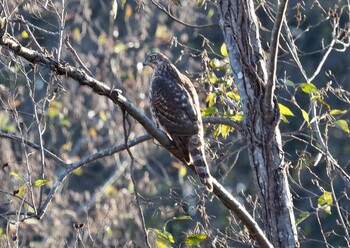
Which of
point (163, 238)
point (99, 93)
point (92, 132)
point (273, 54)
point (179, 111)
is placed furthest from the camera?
point (92, 132)

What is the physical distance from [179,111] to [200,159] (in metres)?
0.82

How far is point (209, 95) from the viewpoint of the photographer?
688 centimetres

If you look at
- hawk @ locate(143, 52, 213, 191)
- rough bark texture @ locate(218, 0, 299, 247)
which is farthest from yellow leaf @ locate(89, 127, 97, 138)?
rough bark texture @ locate(218, 0, 299, 247)

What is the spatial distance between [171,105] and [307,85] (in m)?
1.37

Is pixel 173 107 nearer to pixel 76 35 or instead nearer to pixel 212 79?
pixel 212 79

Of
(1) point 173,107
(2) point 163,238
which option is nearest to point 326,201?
(2) point 163,238

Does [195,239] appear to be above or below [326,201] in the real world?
below

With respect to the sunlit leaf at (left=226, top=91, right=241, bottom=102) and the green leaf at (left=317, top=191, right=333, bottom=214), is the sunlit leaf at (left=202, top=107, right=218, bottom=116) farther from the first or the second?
the green leaf at (left=317, top=191, right=333, bottom=214)

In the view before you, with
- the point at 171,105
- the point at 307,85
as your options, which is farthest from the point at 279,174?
the point at 171,105

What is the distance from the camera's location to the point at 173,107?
24.3 ft

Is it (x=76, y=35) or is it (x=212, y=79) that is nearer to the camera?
(x=212, y=79)

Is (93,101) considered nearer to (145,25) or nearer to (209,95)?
(145,25)

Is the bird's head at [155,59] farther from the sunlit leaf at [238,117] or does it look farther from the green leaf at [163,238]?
the green leaf at [163,238]

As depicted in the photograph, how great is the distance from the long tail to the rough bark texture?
30cm
